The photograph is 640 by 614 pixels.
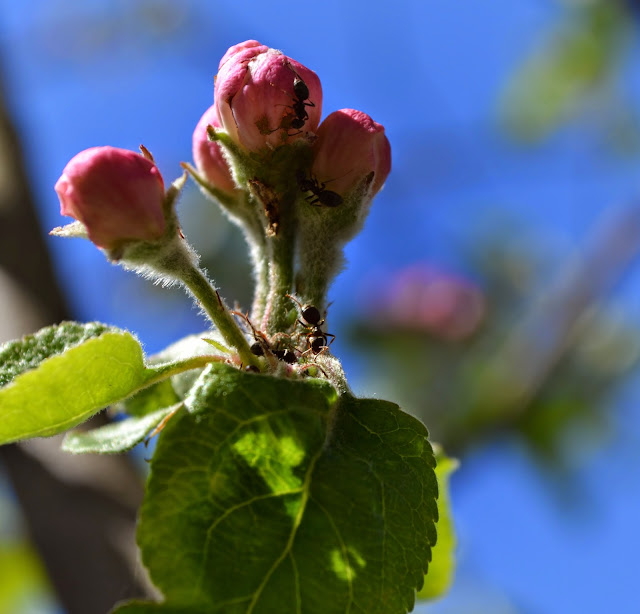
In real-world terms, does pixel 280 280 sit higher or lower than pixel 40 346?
higher

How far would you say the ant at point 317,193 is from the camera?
3.99 ft

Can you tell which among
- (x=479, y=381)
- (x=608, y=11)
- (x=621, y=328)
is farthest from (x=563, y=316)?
(x=608, y=11)

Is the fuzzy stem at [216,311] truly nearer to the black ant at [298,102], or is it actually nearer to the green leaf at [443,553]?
the black ant at [298,102]

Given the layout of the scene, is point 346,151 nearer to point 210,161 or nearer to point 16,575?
point 210,161

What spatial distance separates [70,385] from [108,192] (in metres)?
0.26

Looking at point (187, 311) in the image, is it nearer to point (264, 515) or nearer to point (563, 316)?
point (563, 316)

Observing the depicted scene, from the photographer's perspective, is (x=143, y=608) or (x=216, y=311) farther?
(x=216, y=311)

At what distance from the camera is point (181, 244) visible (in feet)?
3.79

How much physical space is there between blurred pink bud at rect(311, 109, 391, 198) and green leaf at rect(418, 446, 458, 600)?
2.48 ft

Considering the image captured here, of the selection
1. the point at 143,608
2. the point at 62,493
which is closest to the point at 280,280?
the point at 143,608

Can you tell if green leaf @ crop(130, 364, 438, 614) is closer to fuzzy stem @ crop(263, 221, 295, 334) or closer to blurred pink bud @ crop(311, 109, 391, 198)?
fuzzy stem @ crop(263, 221, 295, 334)

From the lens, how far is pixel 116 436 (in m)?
1.25

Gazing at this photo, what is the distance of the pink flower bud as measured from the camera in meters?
1.09

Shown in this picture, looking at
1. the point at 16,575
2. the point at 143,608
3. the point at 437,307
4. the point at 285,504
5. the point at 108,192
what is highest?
the point at 437,307
